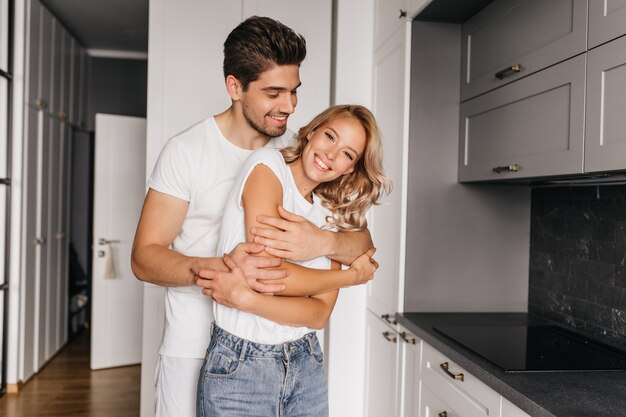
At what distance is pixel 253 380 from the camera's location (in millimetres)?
1352

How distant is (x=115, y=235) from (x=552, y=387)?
13.0ft

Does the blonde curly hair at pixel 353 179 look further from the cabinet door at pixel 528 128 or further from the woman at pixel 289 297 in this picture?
the cabinet door at pixel 528 128

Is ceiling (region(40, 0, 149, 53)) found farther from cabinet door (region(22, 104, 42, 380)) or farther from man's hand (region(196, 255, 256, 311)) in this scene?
man's hand (region(196, 255, 256, 311))

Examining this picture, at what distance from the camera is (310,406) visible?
1.45m

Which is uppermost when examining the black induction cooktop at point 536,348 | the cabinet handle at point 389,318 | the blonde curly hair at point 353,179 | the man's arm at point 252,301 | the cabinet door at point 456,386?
the blonde curly hair at point 353,179

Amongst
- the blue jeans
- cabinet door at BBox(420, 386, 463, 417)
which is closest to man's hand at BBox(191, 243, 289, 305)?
the blue jeans

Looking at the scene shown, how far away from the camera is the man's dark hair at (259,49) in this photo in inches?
62.9

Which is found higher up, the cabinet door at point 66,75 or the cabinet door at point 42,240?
the cabinet door at point 66,75

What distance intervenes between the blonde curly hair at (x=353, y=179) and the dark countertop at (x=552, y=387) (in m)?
0.54

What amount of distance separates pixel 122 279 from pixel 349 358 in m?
2.53

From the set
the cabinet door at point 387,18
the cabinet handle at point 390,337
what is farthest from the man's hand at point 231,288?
the cabinet door at point 387,18

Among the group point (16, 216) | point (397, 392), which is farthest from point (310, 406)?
point (16, 216)

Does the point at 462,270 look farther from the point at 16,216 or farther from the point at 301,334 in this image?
the point at 16,216

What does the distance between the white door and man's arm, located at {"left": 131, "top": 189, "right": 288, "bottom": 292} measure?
3311 mm
